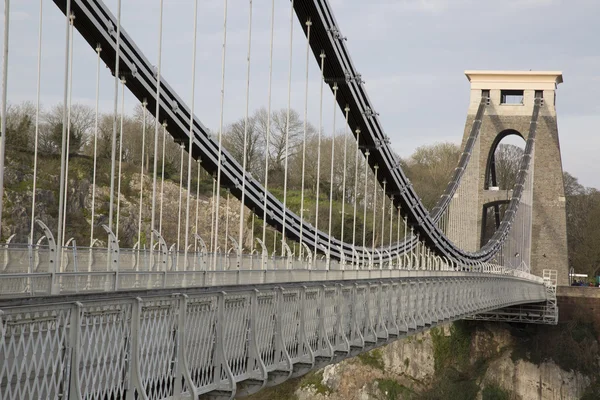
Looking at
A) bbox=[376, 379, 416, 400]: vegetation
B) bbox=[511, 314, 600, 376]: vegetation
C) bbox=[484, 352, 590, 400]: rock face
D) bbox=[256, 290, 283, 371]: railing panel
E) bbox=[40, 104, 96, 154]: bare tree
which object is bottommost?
bbox=[376, 379, 416, 400]: vegetation

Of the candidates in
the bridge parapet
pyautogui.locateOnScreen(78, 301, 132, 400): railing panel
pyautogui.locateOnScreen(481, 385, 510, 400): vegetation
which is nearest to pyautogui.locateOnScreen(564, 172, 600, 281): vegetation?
pyautogui.locateOnScreen(481, 385, 510, 400): vegetation

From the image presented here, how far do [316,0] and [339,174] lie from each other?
1233 inches

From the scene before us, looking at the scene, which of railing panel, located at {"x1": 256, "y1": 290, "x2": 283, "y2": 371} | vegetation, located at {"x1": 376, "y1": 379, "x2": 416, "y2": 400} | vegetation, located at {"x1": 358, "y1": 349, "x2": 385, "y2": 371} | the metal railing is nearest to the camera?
railing panel, located at {"x1": 256, "y1": 290, "x2": 283, "y2": 371}

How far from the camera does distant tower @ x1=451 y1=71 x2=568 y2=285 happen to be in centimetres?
5597

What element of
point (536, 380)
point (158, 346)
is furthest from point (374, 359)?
point (158, 346)

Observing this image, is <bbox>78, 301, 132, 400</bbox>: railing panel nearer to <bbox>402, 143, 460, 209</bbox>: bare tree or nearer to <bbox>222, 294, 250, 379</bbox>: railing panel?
<bbox>222, 294, 250, 379</bbox>: railing panel

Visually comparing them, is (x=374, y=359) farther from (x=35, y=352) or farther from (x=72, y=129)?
(x=35, y=352)

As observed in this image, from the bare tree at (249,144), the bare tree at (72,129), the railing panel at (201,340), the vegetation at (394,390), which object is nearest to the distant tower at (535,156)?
the bare tree at (249,144)

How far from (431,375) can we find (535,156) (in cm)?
1686

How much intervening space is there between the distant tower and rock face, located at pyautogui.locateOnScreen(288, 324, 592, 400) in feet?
32.1

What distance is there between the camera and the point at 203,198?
49281 millimetres

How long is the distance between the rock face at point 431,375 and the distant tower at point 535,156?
385 inches

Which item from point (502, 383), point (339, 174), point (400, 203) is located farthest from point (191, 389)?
point (339, 174)

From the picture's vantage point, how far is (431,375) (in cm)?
4541
